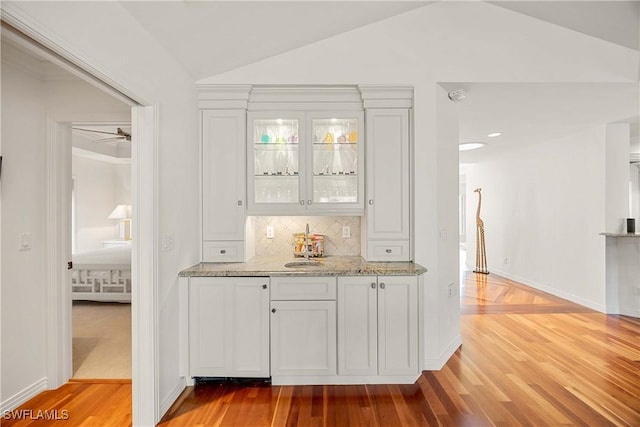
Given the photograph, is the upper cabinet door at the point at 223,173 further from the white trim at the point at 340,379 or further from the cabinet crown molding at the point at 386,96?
the white trim at the point at 340,379

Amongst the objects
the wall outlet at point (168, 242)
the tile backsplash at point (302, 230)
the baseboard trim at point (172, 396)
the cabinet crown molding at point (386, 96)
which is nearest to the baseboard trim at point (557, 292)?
the tile backsplash at point (302, 230)

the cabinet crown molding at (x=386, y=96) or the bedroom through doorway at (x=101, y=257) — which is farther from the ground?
the cabinet crown molding at (x=386, y=96)

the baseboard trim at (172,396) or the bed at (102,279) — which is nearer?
the baseboard trim at (172,396)

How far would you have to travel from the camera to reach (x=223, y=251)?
9.69 ft

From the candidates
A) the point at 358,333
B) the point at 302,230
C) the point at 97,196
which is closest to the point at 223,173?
the point at 302,230

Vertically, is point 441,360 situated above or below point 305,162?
below

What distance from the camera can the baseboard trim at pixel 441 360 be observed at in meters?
2.88

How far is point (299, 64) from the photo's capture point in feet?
9.50

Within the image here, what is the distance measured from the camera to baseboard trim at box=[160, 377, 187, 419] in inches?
90.4

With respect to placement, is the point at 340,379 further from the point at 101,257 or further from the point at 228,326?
the point at 101,257

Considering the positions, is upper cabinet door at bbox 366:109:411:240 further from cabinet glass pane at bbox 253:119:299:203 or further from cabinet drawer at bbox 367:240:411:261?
cabinet glass pane at bbox 253:119:299:203

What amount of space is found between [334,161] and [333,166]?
47 mm

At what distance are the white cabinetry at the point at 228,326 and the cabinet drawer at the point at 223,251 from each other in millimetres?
379

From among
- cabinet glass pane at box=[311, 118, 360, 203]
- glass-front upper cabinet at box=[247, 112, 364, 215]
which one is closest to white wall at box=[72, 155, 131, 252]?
glass-front upper cabinet at box=[247, 112, 364, 215]
